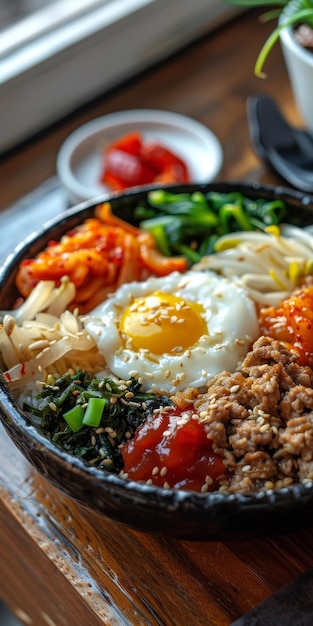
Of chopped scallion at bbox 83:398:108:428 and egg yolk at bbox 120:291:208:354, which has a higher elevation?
chopped scallion at bbox 83:398:108:428

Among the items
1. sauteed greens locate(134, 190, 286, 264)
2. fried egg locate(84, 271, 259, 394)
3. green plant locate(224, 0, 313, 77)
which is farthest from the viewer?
green plant locate(224, 0, 313, 77)

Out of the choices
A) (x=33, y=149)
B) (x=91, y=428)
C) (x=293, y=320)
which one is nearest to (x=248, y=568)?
(x=91, y=428)

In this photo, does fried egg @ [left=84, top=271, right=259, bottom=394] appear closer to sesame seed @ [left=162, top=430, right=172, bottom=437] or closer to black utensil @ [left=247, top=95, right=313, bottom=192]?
sesame seed @ [left=162, top=430, right=172, bottom=437]

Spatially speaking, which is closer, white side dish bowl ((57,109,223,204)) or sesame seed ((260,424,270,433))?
sesame seed ((260,424,270,433))

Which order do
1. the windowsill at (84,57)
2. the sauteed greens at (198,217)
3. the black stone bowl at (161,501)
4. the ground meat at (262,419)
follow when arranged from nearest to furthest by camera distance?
the black stone bowl at (161,501) → the ground meat at (262,419) → the sauteed greens at (198,217) → the windowsill at (84,57)

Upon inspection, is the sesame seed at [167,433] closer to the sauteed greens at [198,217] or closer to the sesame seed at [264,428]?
the sesame seed at [264,428]

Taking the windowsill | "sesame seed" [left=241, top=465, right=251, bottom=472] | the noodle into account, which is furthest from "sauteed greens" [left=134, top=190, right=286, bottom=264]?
the windowsill

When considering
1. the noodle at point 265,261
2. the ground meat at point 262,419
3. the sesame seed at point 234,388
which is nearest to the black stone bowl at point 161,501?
the ground meat at point 262,419

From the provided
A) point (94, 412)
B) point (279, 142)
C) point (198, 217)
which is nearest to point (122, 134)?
point (279, 142)
